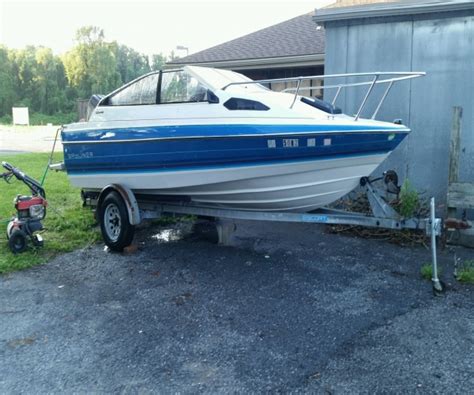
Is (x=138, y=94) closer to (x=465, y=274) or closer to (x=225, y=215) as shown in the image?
(x=225, y=215)

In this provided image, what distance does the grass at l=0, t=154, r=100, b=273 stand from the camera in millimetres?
5730

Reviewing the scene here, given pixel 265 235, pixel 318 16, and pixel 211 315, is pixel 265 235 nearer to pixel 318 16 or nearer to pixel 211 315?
pixel 211 315

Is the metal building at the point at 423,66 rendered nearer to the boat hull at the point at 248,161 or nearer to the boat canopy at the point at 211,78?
the boat hull at the point at 248,161

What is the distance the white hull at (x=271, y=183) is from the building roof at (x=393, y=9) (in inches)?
113

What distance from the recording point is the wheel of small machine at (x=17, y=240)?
579 cm

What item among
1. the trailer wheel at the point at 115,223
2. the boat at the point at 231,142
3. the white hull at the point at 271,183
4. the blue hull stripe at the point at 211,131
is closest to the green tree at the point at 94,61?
the trailer wheel at the point at 115,223

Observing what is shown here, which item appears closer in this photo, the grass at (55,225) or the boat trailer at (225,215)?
the boat trailer at (225,215)

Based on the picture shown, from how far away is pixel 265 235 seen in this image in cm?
683

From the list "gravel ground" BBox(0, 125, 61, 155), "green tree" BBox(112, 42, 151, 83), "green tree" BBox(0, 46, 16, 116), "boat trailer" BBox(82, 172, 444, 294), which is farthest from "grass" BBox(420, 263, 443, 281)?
"green tree" BBox(112, 42, 151, 83)

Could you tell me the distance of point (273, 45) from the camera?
36.2ft

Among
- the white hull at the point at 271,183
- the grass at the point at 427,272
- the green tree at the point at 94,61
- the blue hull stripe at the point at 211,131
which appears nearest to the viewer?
the blue hull stripe at the point at 211,131

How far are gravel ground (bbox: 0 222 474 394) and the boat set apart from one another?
864mm

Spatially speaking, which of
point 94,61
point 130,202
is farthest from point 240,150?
point 94,61

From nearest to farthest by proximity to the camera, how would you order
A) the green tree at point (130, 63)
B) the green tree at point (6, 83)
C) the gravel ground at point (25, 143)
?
the gravel ground at point (25, 143) → the green tree at point (6, 83) → the green tree at point (130, 63)
